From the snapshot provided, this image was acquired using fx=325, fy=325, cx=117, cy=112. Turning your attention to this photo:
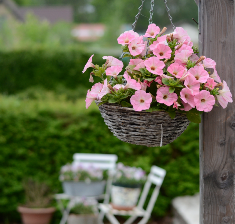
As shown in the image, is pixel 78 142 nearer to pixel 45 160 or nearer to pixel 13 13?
pixel 45 160

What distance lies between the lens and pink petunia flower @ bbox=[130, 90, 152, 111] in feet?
3.62

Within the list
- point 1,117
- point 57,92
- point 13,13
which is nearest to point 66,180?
point 1,117

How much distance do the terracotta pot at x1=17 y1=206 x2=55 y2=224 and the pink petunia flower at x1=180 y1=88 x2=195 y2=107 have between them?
11.3 ft

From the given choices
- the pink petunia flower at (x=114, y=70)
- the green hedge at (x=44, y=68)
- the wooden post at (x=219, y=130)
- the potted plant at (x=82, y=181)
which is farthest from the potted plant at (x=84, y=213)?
the green hedge at (x=44, y=68)

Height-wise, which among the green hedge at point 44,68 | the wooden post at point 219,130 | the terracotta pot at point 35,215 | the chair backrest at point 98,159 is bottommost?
the terracotta pot at point 35,215

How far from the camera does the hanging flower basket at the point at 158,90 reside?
1101mm

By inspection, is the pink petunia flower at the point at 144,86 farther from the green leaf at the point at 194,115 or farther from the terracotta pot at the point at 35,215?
the terracotta pot at the point at 35,215

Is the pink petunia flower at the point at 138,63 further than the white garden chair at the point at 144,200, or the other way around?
the white garden chair at the point at 144,200

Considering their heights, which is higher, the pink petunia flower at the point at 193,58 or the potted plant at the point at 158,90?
the pink petunia flower at the point at 193,58

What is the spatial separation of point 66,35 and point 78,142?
57.1ft

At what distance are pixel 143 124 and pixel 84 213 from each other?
115 inches

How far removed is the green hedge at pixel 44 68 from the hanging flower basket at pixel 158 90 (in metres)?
6.68

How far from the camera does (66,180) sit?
3.67 meters

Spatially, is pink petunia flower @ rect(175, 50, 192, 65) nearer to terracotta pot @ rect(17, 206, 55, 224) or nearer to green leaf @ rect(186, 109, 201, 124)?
green leaf @ rect(186, 109, 201, 124)
